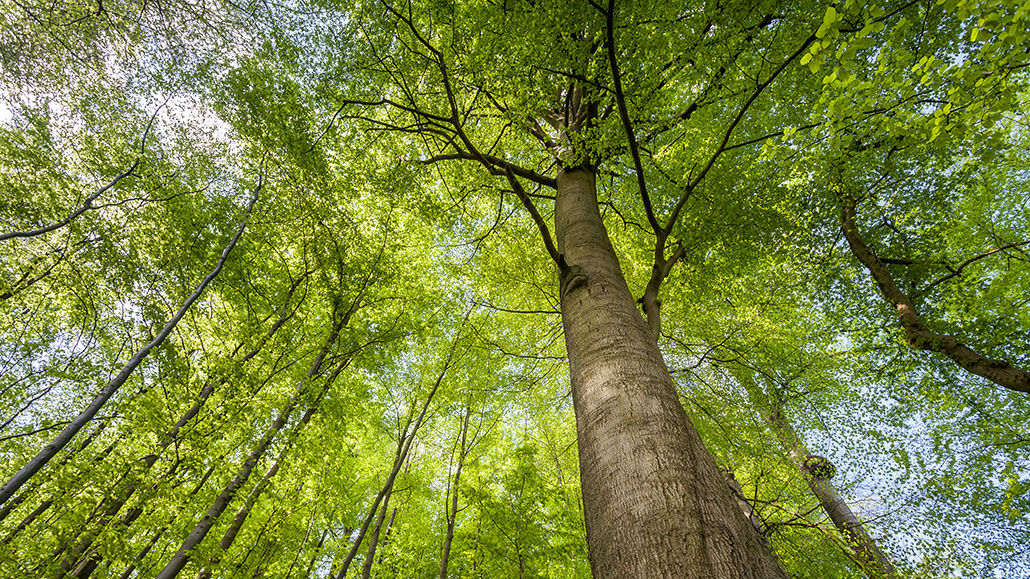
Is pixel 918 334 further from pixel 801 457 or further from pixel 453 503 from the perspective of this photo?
pixel 453 503

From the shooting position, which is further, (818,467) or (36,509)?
(818,467)

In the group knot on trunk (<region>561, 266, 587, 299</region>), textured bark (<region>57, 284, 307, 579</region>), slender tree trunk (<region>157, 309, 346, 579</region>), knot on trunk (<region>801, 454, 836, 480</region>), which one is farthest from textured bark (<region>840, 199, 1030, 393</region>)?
textured bark (<region>57, 284, 307, 579</region>)

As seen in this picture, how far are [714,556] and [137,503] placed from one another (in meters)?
6.06

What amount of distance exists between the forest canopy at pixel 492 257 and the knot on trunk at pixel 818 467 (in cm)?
5

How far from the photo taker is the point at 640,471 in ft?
4.01

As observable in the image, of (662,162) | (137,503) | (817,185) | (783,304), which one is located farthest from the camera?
(783,304)

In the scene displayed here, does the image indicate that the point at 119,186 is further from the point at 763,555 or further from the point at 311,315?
the point at 763,555

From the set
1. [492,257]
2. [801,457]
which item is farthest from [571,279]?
[801,457]

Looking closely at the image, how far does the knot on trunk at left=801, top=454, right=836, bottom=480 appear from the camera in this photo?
7.00 m

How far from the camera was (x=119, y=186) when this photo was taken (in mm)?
5891

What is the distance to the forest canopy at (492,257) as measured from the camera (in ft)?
11.6

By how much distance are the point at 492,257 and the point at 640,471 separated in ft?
20.2

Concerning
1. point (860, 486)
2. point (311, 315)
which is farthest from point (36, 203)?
point (860, 486)

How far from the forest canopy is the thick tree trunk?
169mm
